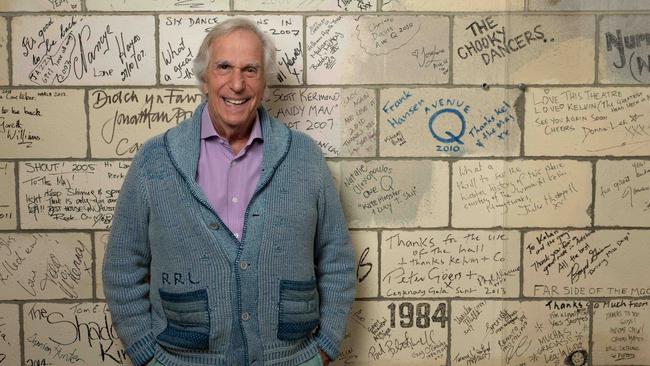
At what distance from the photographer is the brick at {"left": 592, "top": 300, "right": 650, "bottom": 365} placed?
9.30 ft

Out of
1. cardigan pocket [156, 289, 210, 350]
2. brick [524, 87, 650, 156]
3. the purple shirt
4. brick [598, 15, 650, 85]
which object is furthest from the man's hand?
brick [598, 15, 650, 85]

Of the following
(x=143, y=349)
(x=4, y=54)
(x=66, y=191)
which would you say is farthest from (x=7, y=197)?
(x=143, y=349)

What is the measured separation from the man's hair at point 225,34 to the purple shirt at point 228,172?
138 millimetres

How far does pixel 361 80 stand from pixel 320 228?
651 mm

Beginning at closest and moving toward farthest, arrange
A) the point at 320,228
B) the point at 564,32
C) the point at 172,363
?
1. the point at 172,363
2. the point at 320,228
3. the point at 564,32

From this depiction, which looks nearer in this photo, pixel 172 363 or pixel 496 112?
pixel 172 363

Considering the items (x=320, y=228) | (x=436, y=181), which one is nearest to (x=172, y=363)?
(x=320, y=228)

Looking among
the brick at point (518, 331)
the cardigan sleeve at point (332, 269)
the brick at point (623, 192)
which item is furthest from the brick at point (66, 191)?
the brick at point (623, 192)

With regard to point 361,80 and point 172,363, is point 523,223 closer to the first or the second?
point 361,80

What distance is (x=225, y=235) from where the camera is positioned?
2180 mm

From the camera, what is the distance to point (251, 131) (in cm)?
235

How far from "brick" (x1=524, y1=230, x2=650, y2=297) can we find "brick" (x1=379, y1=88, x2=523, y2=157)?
0.38 m

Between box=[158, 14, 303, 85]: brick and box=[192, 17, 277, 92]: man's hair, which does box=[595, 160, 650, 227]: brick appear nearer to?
box=[158, 14, 303, 85]: brick

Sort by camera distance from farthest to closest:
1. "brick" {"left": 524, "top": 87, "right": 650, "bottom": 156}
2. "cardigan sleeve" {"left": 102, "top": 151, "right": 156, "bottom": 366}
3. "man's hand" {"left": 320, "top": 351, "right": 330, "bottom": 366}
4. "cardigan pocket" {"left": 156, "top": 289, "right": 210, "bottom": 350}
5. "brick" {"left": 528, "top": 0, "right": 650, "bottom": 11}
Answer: "brick" {"left": 524, "top": 87, "right": 650, "bottom": 156}
"brick" {"left": 528, "top": 0, "right": 650, "bottom": 11}
"man's hand" {"left": 320, "top": 351, "right": 330, "bottom": 366}
"cardigan sleeve" {"left": 102, "top": 151, "right": 156, "bottom": 366}
"cardigan pocket" {"left": 156, "top": 289, "right": 210, "bottom": 350}
